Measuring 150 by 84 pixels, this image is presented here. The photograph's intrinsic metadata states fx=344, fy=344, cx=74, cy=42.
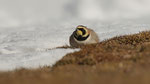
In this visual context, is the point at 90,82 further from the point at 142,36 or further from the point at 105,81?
the point at 142,36

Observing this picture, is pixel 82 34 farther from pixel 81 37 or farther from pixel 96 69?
pixel 96 69

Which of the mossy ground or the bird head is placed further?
the bird head

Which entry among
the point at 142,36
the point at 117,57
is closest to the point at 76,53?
the point at 117,57

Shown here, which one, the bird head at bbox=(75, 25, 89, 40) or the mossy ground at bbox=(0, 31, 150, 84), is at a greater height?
the bird head at bbox=(75, 25, 89, 40)

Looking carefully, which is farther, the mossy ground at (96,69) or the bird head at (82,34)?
the bird head at (82,34)

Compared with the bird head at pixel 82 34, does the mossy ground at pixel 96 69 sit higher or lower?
lower

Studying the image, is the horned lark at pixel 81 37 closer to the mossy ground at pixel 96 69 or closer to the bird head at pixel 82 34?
the bird head at pixel 82 34

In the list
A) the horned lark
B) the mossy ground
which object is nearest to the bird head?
the horned lark

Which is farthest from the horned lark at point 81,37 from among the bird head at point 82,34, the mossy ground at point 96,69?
the mossy ground at point 96,69

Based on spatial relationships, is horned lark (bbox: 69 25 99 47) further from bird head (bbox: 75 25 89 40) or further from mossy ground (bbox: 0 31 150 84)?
mossy ground (bbox: 0 31 150 84)

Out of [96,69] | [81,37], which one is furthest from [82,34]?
[96,69]
